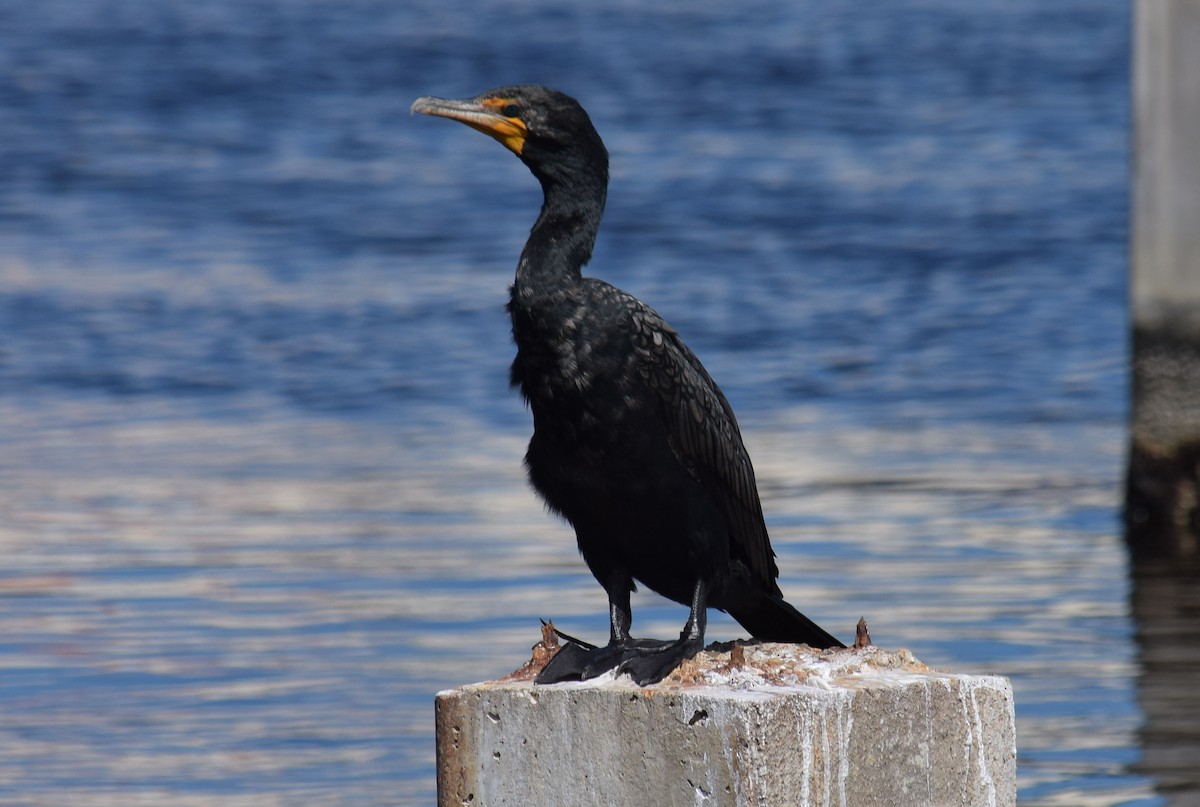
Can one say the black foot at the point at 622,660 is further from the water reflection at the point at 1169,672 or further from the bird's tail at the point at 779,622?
the water reflection at the point at 1169,672

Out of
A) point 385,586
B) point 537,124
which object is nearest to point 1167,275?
point 385,586

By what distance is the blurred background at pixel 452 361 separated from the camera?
795cm

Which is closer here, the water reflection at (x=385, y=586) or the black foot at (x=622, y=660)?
the black foot at (x=622, y=660)

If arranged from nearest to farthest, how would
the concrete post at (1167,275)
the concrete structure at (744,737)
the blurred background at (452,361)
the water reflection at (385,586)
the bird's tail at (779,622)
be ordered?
the concrete structure at (744,737)
the bird's tail at (779,622)
the water reflection at (385,586)
the blurred background at (452,361)
the concrete post at (1167,275)

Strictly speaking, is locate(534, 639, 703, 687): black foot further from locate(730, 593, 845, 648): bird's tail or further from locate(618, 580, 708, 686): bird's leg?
locate(730, 593, 845, 648): bird's tail

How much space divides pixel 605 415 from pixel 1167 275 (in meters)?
5.94

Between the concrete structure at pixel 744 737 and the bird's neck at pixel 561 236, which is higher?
the bird's neck at pixel 561 236

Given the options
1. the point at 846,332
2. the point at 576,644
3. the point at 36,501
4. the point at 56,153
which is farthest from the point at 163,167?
the point at 576,644

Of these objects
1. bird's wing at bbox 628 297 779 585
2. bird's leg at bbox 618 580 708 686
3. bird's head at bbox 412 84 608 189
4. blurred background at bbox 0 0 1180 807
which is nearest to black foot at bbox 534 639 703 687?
bird's leg at bbox 618 580 708 686

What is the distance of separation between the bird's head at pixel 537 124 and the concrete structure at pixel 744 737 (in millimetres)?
1089

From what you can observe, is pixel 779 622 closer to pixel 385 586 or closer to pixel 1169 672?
pixel 1169 672

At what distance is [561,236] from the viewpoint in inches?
185

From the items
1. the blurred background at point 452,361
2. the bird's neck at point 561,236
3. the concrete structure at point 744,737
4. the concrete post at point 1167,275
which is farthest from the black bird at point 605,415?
the concrete post at point 1167,275

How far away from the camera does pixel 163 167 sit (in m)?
22.7
